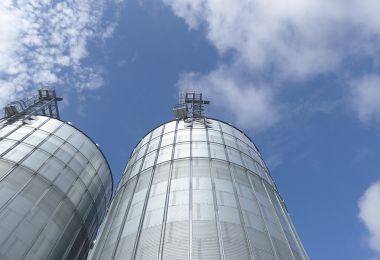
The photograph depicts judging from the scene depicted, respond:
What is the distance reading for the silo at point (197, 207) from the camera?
15195mm

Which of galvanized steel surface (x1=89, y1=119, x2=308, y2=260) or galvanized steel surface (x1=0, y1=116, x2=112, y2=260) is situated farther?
galvanized steel surface (x1=0, y1=116, x2=112, y2=260)

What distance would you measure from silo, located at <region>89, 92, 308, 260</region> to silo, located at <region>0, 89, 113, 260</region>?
11.5 ft

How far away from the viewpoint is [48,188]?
75.6ft

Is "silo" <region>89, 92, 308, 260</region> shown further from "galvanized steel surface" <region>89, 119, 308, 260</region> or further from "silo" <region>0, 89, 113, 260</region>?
"silo" <region>0, 89, 113, 260</region>

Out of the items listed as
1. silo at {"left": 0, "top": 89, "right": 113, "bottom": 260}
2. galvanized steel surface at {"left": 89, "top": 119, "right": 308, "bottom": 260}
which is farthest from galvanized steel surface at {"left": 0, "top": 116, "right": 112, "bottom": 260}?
galvanized steel surface at {"left": 89, "top": 119, "right": 308, "bottom": 260}

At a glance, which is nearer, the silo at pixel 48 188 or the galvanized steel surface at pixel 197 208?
the galvanized steel surface at pixel 197 208

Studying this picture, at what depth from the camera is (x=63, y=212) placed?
23.1 meters

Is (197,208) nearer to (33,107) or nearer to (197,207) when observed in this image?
(197,207)

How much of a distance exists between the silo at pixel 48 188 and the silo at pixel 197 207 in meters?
3.49

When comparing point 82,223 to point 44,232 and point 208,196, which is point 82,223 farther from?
point 208,196

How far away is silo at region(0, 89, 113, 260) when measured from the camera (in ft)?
64.3

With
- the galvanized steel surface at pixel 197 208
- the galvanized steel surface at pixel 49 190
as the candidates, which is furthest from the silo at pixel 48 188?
the galvanized steel surface at pixel 197 208

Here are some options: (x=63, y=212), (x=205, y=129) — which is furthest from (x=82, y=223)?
(x=205, y=129)

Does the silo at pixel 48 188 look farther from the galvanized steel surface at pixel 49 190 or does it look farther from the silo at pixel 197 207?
the silo at pixel 197 207
